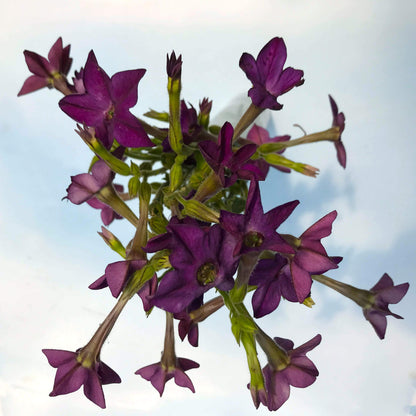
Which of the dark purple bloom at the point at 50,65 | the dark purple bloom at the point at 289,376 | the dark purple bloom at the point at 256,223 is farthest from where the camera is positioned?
the dark purple bloom at the point at 50,65

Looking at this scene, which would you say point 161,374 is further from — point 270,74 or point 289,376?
point 270,74

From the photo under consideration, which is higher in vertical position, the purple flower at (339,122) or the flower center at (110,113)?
the purple flower at (339,122)

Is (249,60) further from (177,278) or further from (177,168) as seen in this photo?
(177,278)

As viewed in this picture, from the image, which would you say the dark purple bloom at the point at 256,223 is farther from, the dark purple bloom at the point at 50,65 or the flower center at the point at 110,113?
the dark purple bloom at the point at 50,65

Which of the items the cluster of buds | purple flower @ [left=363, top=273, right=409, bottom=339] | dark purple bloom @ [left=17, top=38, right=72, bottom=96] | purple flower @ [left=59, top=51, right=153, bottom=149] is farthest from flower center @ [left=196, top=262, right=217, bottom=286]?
dark purple bloom @ [left=17, top=38, right=72, bottom=96]

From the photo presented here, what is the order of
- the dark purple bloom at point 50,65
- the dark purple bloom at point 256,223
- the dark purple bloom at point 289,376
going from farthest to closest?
the dark purple bloom at point 50,65 → the dark purple bloom at point 289,376 → the dark purple bloom at point 256,223

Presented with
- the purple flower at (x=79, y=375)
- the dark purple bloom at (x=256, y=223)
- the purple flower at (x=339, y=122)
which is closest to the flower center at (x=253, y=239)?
the dark purple bloom at (x=256, y=223)

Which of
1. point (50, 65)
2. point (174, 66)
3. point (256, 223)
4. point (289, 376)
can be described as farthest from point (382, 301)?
point (50, 65)
